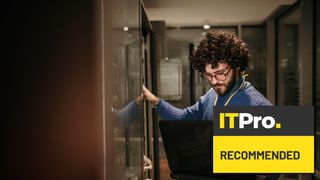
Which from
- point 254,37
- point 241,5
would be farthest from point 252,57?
point 241,5

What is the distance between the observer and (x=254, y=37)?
420 cm

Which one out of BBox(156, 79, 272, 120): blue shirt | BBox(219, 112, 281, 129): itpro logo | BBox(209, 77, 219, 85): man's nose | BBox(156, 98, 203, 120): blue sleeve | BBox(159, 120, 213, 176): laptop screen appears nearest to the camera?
BBox(159, 120, 213, 176): laptop screen

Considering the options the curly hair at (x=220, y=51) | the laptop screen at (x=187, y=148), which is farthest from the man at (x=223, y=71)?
the laptop screen at (x=187, y=148)

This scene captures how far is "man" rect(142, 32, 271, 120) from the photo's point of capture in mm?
2258

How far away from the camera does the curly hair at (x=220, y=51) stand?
2.27 metres

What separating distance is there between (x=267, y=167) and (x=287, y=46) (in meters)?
2.07

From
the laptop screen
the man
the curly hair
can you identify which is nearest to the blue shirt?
the man

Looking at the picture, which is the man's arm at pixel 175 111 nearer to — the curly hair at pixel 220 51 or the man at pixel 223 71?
the man at pixel 223 71

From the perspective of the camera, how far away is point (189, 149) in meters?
2.03

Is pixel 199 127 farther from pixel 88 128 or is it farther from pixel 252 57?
pixel 252 57

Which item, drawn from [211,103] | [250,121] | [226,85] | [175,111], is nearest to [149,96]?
[175,111]

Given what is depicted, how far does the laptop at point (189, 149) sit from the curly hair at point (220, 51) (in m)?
0.51

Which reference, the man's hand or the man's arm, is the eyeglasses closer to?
the man's arm

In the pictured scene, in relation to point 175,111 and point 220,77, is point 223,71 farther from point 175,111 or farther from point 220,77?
point 175,111
